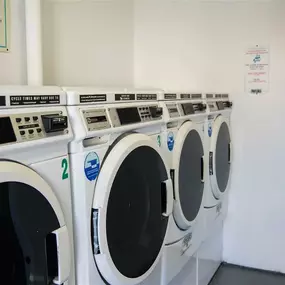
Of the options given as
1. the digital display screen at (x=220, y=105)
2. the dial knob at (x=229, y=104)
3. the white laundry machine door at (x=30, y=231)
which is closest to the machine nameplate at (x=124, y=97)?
the white laundry machine door at (x=30, y=231)

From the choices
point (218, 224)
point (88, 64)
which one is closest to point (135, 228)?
point (88, 64)

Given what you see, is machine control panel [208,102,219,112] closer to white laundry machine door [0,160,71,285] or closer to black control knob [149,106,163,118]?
black control knob [149,106,163,118]

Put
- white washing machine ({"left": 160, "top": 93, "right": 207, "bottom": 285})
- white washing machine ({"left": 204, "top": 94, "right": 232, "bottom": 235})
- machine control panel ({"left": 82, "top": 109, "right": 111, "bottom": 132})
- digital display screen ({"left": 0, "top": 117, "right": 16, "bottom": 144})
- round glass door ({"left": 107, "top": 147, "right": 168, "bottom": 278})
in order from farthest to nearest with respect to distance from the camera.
Result: white washing machine ({"left": 204, "top": 94, "right": 232, "bottom": 235})
white washing machine ({"left": 160, "top": 93, "right": 207, "bottom": 285})
round glass door ({"left": 107, "top": 147, "right": 168, "bottom": 278})
machine control panel ({"left": 82, "top": 109, "right": 111, "bottom": 132})
digital display screen ({"left": 0, "top": 117, "right": 16, "bottom": 144})

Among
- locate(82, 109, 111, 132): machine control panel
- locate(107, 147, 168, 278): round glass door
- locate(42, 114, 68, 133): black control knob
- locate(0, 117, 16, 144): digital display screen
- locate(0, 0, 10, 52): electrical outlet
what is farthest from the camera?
locate(0, 0, 10, 52): electrical outlet

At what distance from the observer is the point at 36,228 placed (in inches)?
41.3

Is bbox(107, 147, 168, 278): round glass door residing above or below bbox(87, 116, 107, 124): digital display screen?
below

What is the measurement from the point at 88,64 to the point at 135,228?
1.43 m

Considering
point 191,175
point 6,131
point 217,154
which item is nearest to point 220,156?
point 217,154

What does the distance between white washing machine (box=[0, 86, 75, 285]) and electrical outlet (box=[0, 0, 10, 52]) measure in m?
0.84

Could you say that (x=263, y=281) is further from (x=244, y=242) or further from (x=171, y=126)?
(x=171, y=126)

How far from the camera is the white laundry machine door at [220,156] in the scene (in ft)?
8.58

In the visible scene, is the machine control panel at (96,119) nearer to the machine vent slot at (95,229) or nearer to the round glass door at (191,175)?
the machine vent slot at (95,229)

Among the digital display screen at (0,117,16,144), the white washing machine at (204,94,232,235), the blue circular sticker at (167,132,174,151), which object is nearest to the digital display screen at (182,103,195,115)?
the blue circular sticker at (167,132,174,151)

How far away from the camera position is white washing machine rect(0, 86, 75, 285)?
961mm
